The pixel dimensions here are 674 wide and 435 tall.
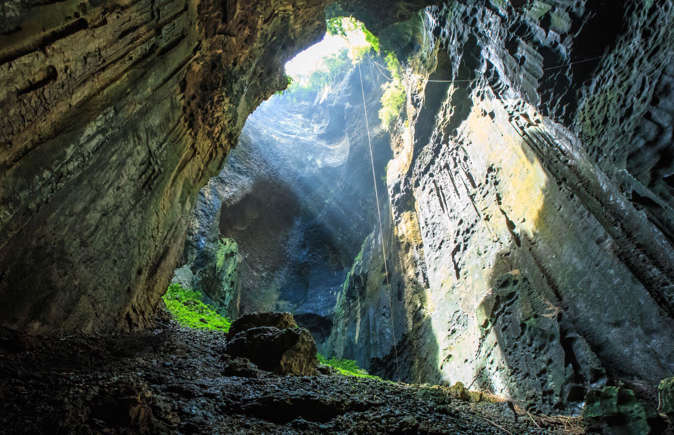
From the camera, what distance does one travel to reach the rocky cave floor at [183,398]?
1757 mm

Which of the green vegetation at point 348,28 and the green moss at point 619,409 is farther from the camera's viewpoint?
the green vegetation at point 348,28

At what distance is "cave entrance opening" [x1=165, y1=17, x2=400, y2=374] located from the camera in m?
16.5

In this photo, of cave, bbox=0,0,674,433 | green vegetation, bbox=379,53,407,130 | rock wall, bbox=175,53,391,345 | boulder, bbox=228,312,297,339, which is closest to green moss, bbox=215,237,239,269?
cave, bbox=0,0,674,433

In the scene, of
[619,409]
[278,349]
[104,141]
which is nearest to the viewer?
[619,409]

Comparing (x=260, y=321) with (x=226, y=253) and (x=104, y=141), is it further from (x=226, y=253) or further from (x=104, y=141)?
(x=226, y=253)

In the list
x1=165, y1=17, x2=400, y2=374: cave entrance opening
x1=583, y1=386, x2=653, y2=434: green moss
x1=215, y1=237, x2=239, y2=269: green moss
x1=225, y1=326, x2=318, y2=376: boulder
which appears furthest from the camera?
x1=165, y1=17, x2=400, y2=374: cave entrance opening

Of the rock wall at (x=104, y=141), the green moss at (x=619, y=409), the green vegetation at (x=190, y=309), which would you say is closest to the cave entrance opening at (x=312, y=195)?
the green vegetation at (x=190, y=309)

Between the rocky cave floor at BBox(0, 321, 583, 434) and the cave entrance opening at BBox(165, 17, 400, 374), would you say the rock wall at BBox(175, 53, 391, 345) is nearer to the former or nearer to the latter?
the cave entrance opening at BBox(165, 17, 400, 374)

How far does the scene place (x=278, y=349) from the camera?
13.3 feet

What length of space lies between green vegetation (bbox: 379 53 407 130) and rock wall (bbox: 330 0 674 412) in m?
2.86

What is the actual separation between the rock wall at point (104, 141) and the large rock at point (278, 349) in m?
1.56

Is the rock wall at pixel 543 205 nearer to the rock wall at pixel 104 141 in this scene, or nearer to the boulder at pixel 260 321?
the boulder at pixel 260 321

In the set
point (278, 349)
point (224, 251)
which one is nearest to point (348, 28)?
point (224, 251)

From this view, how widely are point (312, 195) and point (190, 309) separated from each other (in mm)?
13953
